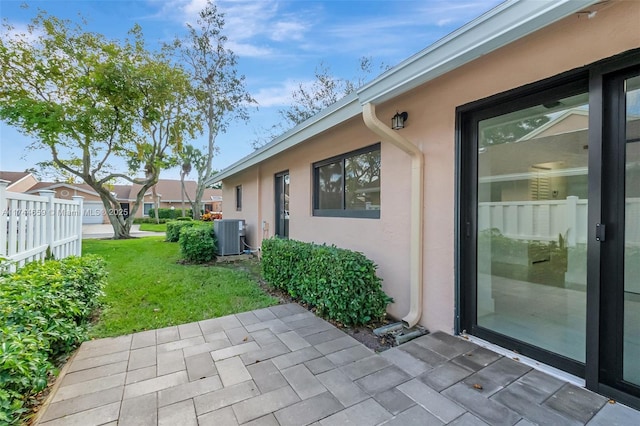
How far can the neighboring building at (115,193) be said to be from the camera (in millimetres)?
27716

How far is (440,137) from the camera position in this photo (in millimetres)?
3068

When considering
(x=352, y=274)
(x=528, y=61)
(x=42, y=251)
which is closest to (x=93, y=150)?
(x=42, y=251)

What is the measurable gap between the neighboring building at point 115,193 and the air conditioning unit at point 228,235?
23371mm

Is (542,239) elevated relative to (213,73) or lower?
lower

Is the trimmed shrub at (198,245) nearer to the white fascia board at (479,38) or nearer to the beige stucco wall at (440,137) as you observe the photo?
the beige stucco wall at (440,137)

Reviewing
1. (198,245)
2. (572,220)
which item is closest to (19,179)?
(198,245)

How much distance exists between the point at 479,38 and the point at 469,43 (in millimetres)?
70

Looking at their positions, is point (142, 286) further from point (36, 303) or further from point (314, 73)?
point (314, 73)

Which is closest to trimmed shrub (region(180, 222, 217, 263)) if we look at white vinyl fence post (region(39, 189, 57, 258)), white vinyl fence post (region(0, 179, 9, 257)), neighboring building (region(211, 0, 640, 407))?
white vinyl fence post (region(39, 189, 57, 258))

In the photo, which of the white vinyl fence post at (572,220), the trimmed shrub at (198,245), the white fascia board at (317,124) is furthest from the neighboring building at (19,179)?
the white vinyl fence post at (572,220)

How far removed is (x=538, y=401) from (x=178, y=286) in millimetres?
5063

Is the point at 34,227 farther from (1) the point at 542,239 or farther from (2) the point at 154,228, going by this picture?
(2) the point at 154,228

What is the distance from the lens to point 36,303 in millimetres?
2264

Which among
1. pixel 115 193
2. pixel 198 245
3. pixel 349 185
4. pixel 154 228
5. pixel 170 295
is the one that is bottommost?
pixel 170 295
